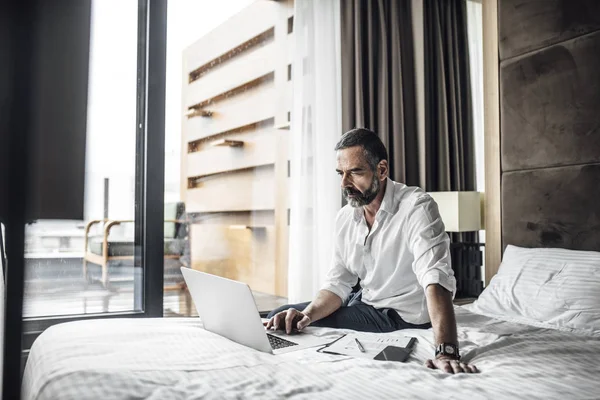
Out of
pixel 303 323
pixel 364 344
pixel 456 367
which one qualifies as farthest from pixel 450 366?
pixel 303 323

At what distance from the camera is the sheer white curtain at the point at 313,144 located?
3596 mm

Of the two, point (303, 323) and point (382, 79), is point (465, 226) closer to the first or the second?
point (382, 79)

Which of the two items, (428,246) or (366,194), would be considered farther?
(366,194)

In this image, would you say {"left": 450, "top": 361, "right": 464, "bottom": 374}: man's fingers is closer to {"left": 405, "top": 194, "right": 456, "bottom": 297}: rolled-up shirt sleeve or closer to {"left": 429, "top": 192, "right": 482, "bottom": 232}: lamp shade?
{"left": 405, "top": 194, "right": 456, "bottom": 297}: rolled-up shirt sleeve

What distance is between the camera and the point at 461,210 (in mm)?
3252

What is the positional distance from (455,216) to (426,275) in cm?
156

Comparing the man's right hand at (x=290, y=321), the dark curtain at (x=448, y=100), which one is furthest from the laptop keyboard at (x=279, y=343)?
the dark curtain at (x=448, y=100)

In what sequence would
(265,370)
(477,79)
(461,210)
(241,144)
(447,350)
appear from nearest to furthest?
(265,370) → (447,350) → (461,210) → (241,144) → (477,79)

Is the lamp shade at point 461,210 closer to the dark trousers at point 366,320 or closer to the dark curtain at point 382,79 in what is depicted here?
the dark curtain at point 382,79

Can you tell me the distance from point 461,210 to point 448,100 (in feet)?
3.60

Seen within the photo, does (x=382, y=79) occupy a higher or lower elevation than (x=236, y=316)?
higher

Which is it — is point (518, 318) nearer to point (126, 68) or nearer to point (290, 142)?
point (290, 142)

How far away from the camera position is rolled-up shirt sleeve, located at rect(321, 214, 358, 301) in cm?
223

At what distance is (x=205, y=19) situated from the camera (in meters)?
3.74
